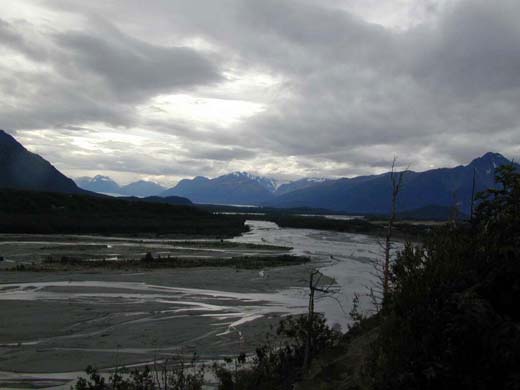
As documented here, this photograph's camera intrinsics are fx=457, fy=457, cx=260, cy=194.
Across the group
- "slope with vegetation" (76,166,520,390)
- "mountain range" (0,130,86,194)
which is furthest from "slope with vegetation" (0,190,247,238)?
"slope with vegetation" (76,166,520,390)

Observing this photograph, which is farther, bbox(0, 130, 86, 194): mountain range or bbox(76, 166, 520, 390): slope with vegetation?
bbox(0, 130, 86, 194): mountain range

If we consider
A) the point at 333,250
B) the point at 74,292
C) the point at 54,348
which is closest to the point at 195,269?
the point at 74,292

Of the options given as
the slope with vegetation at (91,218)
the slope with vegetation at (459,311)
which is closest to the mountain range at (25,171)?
the slope with vegetation at (91,218)

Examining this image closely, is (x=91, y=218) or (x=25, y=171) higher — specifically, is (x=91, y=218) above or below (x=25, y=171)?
below

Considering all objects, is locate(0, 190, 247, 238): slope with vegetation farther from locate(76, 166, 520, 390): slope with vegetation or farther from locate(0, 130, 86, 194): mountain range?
locate(76, 166, 520, 390): slope with vegetation

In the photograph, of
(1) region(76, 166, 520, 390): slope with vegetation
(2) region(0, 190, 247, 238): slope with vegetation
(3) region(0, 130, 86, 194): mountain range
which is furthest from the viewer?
(3) region(0, 130, 86, 194): mountain range

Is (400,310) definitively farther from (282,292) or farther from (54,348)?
(282,292)

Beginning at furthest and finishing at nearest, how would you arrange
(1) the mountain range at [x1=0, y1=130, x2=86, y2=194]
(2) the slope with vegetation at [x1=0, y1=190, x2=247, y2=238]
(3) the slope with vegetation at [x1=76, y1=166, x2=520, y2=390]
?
(1) the mountain range at [x1=0, y1=130, x2=86, y2=194] < (2) the slope with vegetation at [x1=0, y1=190, x2=247, y2=238] < (3) the slope with vegetation at [x1=76, y1=166, x2=520, y2=390]

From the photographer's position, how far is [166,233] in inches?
3214

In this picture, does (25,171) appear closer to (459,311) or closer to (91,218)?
(91,218)

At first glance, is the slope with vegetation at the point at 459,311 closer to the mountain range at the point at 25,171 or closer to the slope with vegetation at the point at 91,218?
the slope with vegetation at the point at 91,218

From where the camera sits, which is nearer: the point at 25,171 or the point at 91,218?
the point at 91,218

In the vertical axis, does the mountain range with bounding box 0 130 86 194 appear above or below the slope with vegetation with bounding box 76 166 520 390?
above

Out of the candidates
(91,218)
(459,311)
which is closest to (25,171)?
(91,218)
